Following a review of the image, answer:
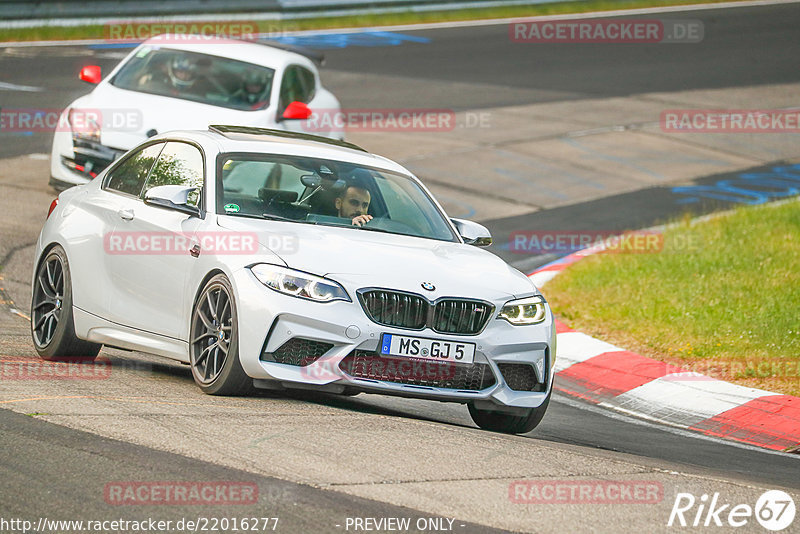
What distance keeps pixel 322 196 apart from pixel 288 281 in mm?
1250

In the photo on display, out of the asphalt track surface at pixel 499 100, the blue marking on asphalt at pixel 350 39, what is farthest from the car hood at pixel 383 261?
the blue marking on asphalt at pixel 350 39

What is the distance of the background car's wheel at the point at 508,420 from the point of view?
780cm

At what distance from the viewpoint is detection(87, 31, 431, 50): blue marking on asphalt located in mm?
27641

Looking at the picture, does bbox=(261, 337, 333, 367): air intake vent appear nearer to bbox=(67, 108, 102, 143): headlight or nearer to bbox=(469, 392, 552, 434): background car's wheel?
bbox=(469, 392, 552, 434): background car's wheel

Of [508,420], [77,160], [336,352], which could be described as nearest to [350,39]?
[77,160]

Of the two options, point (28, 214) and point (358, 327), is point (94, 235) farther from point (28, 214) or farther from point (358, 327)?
point (28, 214)

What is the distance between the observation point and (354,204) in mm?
8289

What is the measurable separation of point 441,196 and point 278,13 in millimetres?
12838

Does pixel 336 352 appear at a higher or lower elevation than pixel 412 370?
higher

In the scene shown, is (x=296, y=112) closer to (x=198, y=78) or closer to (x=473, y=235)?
(x=198, y=78)

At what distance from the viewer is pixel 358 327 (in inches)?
278

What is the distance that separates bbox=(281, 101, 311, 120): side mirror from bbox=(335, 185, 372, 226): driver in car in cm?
655

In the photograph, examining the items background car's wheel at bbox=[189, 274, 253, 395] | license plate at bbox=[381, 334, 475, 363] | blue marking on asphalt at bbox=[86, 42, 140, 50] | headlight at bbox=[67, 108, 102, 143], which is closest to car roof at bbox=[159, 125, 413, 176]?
background car's wheel at bbox=[189, 274, 253, 395]

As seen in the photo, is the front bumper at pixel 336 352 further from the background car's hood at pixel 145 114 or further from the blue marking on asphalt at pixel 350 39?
the blue marking on asphalt at pixel 350 39
